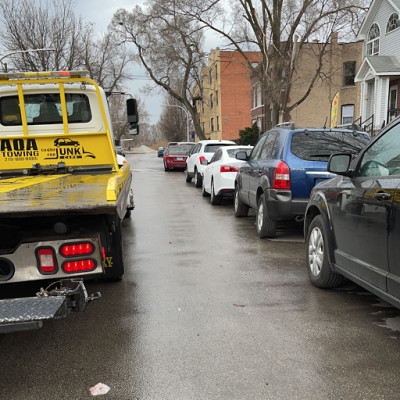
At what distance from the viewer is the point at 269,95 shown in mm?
21641

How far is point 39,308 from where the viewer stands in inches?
104

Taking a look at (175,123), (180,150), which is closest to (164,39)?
(180,150)

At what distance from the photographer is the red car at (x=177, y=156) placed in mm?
24641

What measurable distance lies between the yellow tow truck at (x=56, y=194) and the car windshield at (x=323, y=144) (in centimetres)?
A: 269

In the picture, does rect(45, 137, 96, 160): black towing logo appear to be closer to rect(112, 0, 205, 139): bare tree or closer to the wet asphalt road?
the wet asphalt road

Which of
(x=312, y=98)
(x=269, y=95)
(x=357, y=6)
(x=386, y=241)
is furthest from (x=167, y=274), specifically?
(x=312, y=98)

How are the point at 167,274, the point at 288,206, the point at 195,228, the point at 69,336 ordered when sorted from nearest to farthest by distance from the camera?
the point at 69,336
the point at 167,274
the point at 288,206
the point at 195,228

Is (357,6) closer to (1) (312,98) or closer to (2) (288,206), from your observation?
(1) (312,98)

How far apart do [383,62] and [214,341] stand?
22641mm

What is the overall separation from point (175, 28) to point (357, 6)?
1091 cm

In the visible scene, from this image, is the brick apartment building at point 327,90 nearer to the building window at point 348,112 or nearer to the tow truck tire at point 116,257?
the building window at point 348,112

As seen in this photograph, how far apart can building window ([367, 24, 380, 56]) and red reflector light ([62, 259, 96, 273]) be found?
83.0ft

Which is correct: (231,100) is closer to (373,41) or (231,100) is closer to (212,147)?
(373,41)

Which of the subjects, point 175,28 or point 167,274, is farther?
point 175,28
